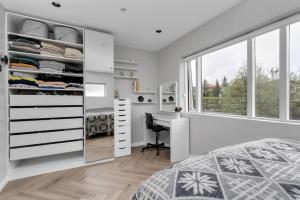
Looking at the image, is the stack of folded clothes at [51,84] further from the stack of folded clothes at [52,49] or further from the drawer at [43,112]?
→ the stack of folded clothes at [52,49]

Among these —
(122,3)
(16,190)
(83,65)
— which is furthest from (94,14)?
(16,190)

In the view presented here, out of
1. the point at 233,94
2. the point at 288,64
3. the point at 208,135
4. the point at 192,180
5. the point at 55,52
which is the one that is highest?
the point at 55,52

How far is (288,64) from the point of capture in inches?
65.9

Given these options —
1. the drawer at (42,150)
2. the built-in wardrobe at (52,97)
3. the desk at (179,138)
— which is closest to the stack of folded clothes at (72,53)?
the built-in wardrobe at (52,97)

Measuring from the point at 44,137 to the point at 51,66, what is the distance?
3.73ft

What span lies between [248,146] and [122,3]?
220cm

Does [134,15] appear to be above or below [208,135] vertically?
above

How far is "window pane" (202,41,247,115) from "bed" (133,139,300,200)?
139cm

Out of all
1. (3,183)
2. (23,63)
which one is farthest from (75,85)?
(3,183)

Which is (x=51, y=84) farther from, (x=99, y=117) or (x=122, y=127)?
(x=122, y=127)

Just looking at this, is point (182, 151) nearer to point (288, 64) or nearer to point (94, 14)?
point (288, 64)

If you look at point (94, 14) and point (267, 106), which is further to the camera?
point (94, 14)

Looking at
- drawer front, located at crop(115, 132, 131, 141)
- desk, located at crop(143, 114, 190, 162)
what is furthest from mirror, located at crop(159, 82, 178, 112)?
drawer front, located at crop(115, 132, 131, 141)

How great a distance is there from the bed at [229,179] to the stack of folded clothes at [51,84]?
2345 mm
